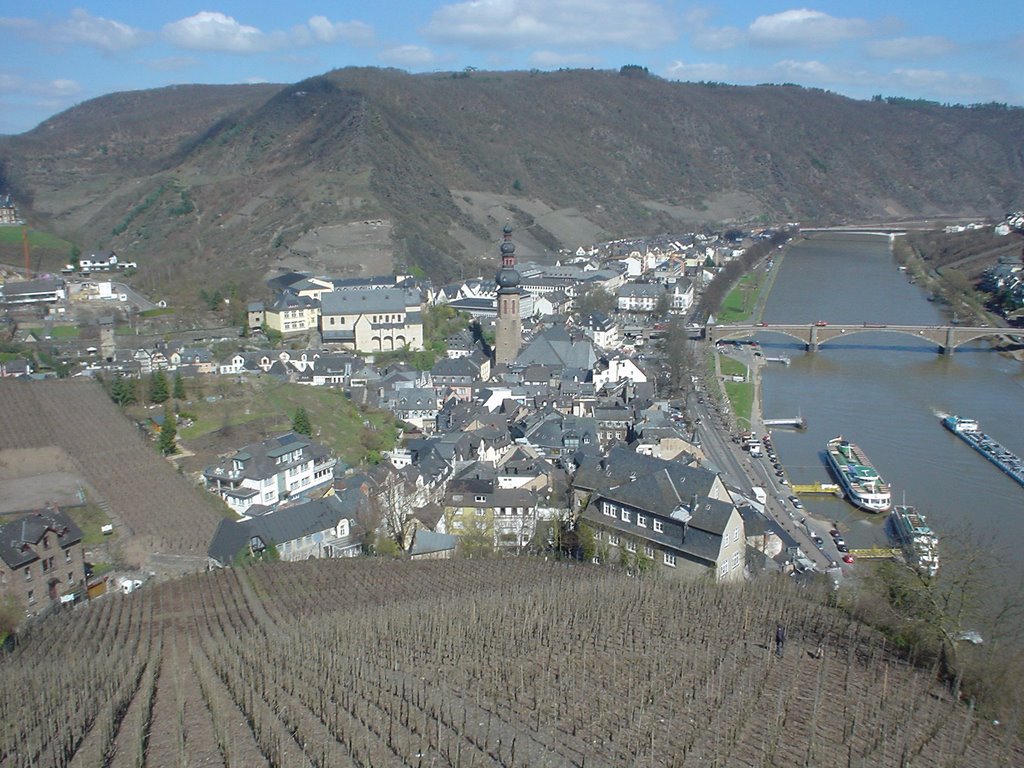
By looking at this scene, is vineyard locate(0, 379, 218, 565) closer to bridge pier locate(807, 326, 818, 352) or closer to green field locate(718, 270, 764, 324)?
bridge pier locate(807, 326, 818, 352)

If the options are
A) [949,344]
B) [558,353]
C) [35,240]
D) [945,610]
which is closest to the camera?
[945,610]

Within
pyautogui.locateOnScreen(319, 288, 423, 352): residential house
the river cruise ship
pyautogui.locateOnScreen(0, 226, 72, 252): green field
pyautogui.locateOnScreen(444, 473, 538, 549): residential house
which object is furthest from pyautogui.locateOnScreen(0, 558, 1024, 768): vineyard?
pyautogui.locateOnScreen(0, 226, 72, 252): green field

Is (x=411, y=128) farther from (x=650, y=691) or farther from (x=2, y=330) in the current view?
(x=650, y=691)

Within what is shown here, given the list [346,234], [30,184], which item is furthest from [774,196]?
[30,184]

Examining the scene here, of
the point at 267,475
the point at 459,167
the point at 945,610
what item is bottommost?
the point at 267,475

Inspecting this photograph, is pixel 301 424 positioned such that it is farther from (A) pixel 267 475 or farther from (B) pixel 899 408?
(B) pixel 899 408

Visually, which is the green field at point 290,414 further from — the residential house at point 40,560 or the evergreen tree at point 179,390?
the residential house at point 40,560

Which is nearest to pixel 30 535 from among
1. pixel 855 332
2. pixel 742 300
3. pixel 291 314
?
pixel 291 314
